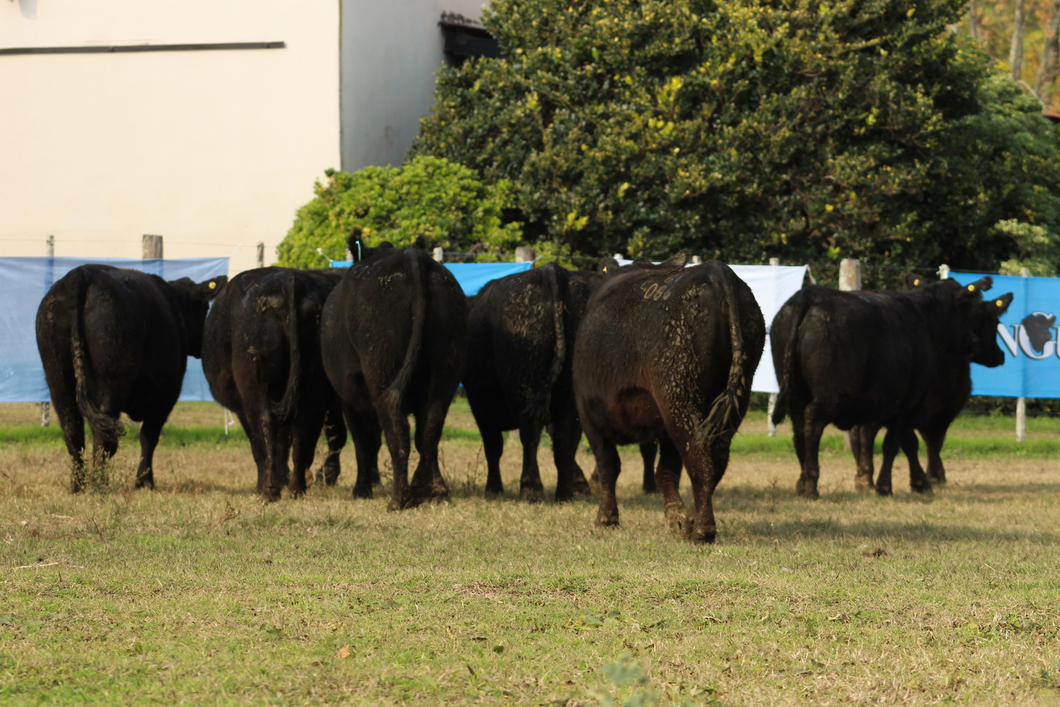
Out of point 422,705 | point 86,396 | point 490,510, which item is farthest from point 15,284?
point 422,705

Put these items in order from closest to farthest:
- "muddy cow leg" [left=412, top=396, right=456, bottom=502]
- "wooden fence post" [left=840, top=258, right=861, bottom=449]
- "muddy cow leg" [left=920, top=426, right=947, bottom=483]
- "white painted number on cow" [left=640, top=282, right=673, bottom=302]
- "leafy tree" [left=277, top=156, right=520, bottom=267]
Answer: "white painted number on cow" [left=640, top=282, right=673, bottom=302], "muddy cow leg" [left=412, top=396, right=456, bottom=502], "muddy cow leg" [left=920, top=426, right=947, bottom=483], "wooden fence post" [left=840, top=258, right=861, bottom=449], "leafy tree" [left=277, top=156, right=520, bottom=267]

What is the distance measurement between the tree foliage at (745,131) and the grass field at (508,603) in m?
9.97

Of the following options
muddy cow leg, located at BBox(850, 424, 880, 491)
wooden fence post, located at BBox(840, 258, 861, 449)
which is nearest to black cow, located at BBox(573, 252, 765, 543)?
muddy cow leg, located at BBox(850, 424, 880, 491)

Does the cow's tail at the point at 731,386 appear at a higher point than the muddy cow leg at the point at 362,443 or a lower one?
higher

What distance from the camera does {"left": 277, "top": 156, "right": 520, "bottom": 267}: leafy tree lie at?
1841 cm

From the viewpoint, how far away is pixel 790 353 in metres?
10.6

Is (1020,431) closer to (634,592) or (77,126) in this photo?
(634,592)

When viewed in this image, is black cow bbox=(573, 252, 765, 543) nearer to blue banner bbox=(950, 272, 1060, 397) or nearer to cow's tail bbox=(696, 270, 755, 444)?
cow's tail bbox=(696, 270, 755, 444)

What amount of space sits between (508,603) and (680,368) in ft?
6.95

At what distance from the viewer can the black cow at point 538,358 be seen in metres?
9.52

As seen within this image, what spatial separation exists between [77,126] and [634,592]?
61.4ft

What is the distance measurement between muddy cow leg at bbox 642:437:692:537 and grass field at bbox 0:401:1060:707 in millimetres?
175

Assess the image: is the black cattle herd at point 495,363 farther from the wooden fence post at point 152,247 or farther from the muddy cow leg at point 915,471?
the wooden fence post at point 152,247

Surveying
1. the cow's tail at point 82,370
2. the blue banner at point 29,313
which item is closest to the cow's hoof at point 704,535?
the cow's tail at point 82,370
